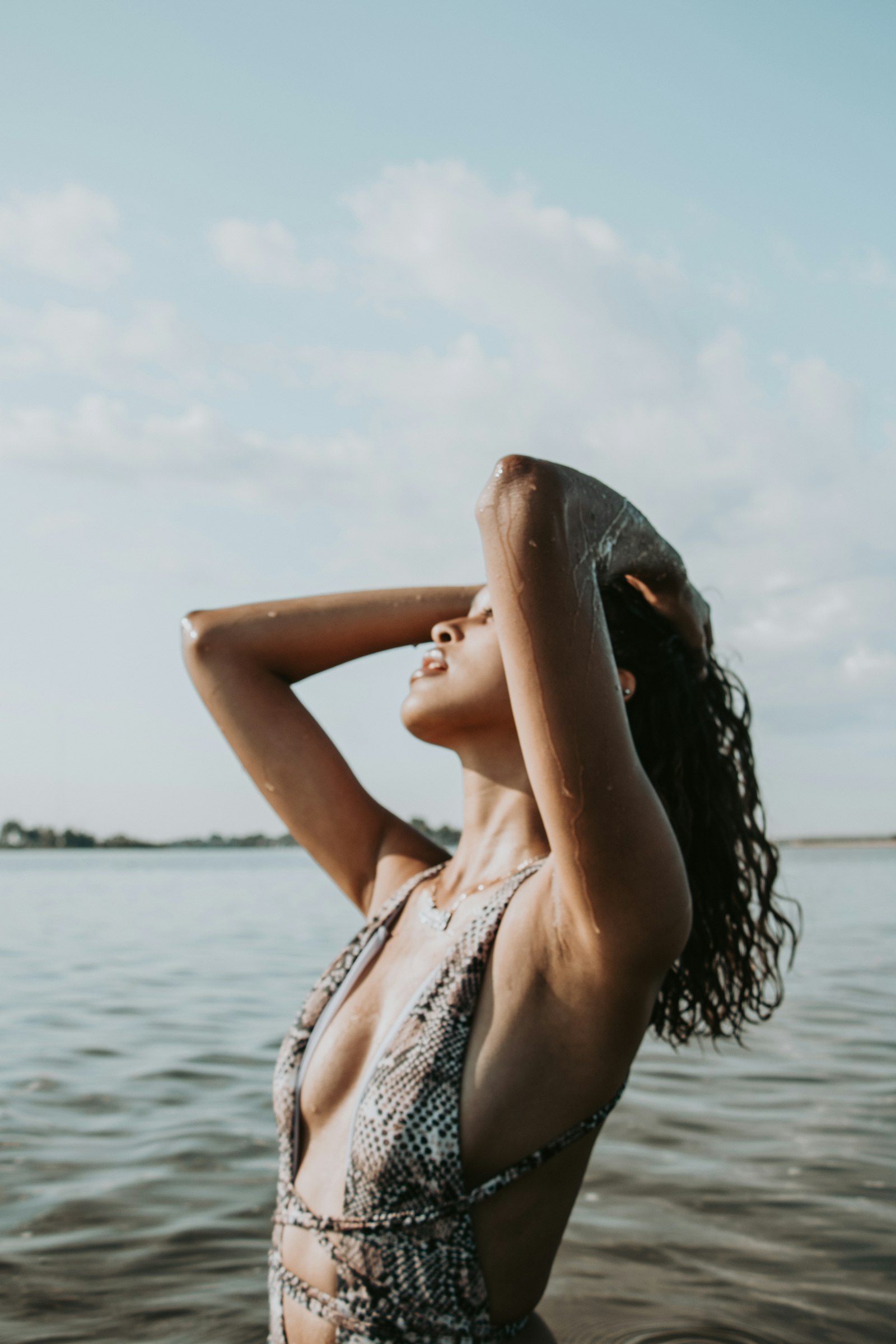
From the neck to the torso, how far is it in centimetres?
28

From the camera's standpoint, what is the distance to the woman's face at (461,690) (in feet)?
7.73

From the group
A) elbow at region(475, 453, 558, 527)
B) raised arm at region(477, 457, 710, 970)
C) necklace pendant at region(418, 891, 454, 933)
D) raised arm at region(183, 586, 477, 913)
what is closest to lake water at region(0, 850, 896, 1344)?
raised arm at region(183, 586, 477, 913)

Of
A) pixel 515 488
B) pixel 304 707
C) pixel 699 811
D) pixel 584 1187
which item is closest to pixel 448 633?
pixel 304 707

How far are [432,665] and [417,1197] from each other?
112 cm

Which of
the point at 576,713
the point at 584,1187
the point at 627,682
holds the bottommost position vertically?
the point at 584,1187

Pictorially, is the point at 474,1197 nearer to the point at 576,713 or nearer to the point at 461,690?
the point at 576,713

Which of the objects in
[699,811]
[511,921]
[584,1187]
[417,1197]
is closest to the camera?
[417,1197]

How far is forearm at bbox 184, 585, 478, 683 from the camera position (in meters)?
2.92

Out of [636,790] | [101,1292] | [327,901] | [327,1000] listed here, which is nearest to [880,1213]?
[101,1292]

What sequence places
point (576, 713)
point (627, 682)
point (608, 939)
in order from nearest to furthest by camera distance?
1. point (576, 713)
2. point (608, 939)
3. point (627, 682)

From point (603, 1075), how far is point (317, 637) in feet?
4.99

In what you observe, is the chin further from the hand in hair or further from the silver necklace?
the hand in hair

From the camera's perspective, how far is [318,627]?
2975mm

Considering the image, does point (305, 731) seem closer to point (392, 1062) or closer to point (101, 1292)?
point (392, 1062)
